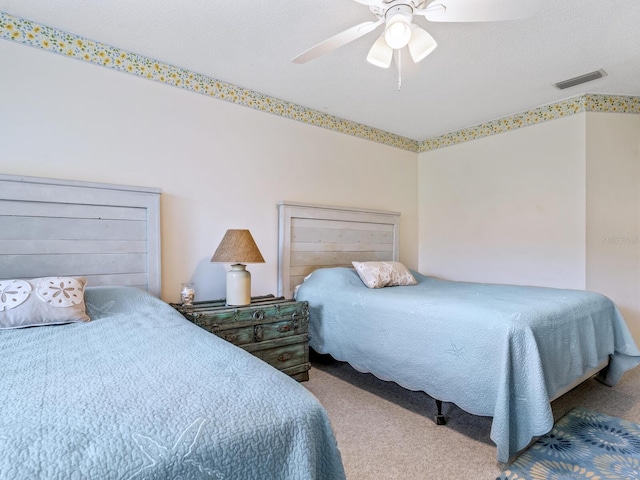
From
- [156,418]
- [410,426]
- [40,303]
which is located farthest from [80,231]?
[410,426]

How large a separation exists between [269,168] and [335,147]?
31.7 inches

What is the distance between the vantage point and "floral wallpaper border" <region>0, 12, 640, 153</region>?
2.10 meters

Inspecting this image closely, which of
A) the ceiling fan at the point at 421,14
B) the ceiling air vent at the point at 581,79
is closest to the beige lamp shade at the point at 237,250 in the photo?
the ceiling fan at the point at 421,14

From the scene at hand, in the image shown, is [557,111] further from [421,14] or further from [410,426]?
[410,426]

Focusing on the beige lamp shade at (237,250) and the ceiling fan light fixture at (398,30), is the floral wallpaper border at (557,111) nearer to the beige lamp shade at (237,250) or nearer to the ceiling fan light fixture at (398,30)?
the ceiling fan light fixture at (398,30)

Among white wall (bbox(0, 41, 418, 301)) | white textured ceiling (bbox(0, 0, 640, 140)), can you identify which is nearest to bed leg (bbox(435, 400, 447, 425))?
white wall (bbox(0, 41, 418, 301))

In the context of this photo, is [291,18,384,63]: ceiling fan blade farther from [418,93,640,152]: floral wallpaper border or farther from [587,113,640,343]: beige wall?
[587,113,640,343]: beige wall

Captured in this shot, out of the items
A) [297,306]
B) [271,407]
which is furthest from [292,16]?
[271,407]

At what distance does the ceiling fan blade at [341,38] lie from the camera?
163 cm

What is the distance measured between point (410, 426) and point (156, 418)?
67.0 inches

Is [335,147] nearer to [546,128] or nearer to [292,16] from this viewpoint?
[292,16]

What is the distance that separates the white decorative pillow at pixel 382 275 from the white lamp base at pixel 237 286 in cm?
98

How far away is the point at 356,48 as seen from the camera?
2.31 meters

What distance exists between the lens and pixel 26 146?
2049 mm
